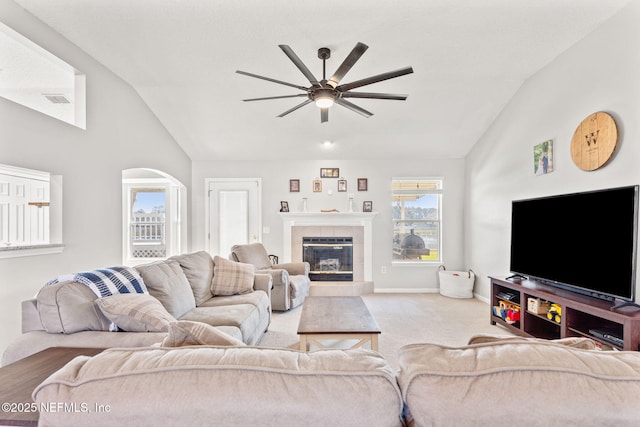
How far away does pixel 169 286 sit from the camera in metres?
2.53

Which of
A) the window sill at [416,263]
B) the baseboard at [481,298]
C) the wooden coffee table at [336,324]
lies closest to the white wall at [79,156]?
the wooden coffee table at [336,324]

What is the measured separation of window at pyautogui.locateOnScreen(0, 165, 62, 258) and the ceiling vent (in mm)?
998

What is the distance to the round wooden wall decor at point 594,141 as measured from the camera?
107 inches

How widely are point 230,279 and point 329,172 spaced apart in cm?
293

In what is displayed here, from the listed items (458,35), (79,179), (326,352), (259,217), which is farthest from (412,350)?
(259,217)

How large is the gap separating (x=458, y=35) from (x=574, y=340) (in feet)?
9.64

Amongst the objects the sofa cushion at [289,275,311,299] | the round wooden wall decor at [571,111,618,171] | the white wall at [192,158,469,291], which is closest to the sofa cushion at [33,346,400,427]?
the round wooden wall decor at [571,111,618,171]

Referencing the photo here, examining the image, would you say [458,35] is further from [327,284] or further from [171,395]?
[327,284]

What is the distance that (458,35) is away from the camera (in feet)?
9.89

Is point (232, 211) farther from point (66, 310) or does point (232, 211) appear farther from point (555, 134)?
point (555, 134)

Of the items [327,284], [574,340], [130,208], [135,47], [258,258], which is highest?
[135,47]

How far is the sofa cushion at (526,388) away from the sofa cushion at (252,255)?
4.02 m

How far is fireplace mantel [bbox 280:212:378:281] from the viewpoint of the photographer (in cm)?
559

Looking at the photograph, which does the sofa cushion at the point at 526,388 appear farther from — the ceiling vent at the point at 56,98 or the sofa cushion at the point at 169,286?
the ceiling vent at the point at 56,98
